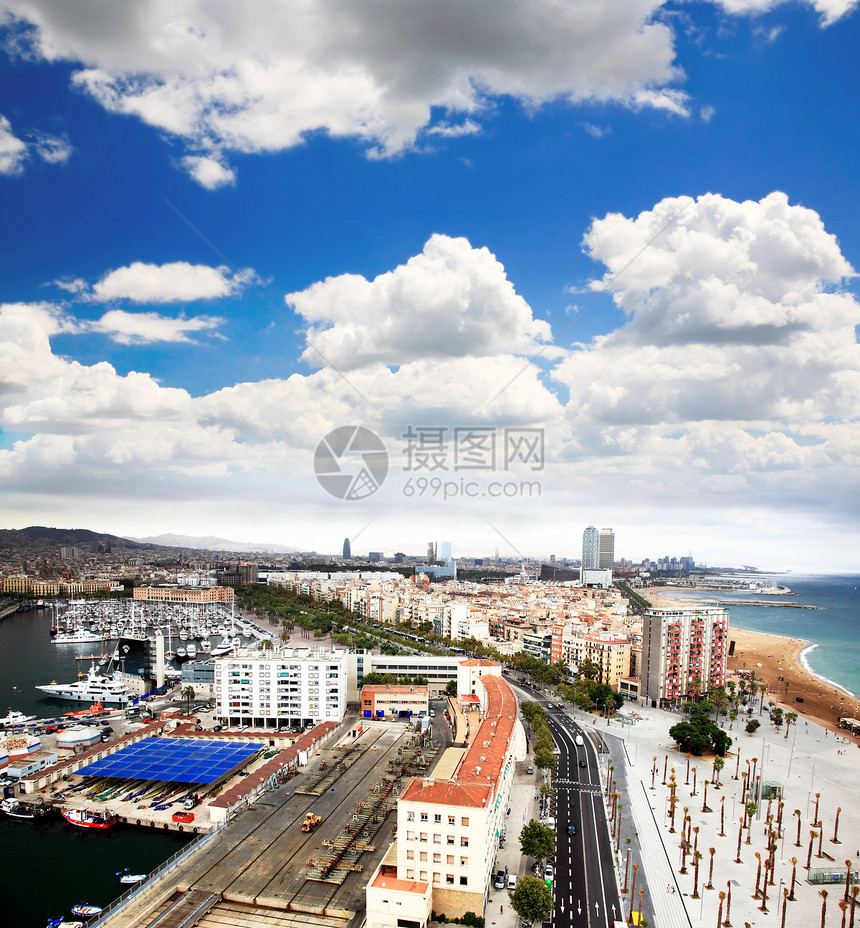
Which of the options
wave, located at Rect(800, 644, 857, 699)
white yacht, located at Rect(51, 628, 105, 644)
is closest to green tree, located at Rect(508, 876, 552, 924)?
wave, located at Rect(800, 644, 857, 699)

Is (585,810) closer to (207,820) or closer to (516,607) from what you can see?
(207,820)

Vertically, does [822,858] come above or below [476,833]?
below

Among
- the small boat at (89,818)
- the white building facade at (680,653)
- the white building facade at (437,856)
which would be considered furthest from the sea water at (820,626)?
the small boat at (89,818)

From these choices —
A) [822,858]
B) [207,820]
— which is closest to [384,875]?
[207,820]

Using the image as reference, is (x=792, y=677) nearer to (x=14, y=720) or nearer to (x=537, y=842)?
(x=537, y=842)

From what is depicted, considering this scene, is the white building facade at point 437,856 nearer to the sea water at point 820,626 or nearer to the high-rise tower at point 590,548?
the sea water at point 820,626
